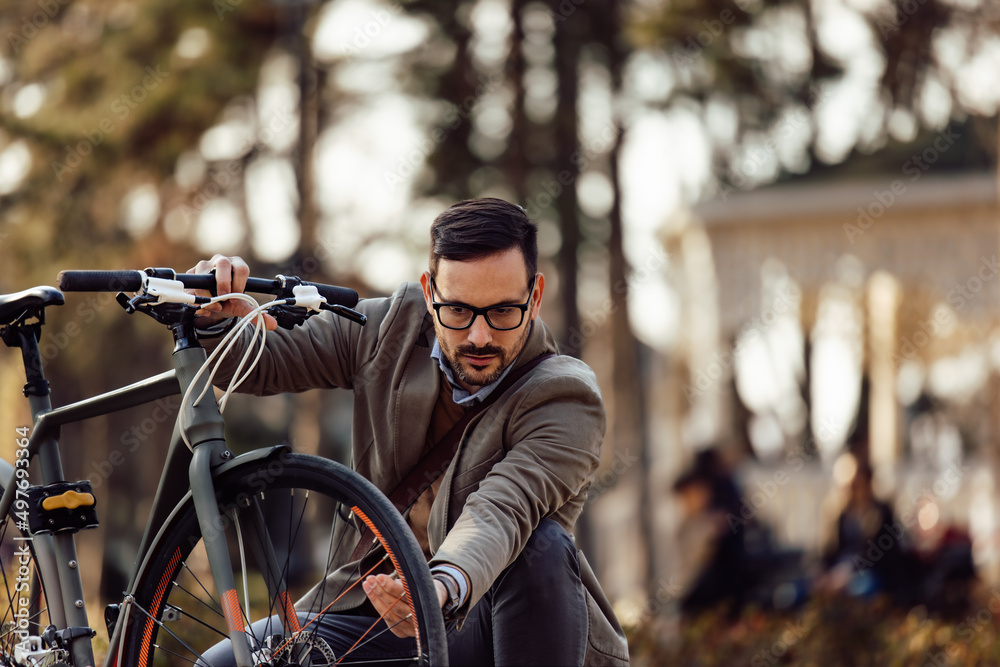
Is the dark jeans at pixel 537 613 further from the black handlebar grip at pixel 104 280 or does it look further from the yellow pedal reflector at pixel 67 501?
the black handlebar grip at pixel 104 280

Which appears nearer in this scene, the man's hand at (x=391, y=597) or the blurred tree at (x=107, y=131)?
the man's hand at (x=391, y=597)

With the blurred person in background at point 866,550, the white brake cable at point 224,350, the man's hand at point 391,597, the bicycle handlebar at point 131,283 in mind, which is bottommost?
the blurred person in background at point 866,550

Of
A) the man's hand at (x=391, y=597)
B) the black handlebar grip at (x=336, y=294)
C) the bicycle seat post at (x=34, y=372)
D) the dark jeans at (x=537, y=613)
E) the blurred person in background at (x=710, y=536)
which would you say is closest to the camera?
the man's hand at (x=391, y=597)

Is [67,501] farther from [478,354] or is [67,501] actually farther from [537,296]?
[537,296]

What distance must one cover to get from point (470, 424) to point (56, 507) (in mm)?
999

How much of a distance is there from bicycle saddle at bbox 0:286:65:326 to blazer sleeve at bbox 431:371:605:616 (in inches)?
44.0

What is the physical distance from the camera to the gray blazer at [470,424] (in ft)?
7.95

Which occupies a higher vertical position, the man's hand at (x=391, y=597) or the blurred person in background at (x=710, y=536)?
the man's hand at (x=391, y=597)

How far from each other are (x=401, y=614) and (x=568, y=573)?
1.68 feet

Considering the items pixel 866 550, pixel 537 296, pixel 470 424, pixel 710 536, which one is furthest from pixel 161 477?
pixel 866 550

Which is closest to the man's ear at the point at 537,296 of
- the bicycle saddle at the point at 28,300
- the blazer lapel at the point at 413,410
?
the blazer lapel at the point at 413,410

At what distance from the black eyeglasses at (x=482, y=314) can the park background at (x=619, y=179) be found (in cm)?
630

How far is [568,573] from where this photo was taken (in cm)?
245

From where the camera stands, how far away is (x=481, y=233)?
250 centimetres
